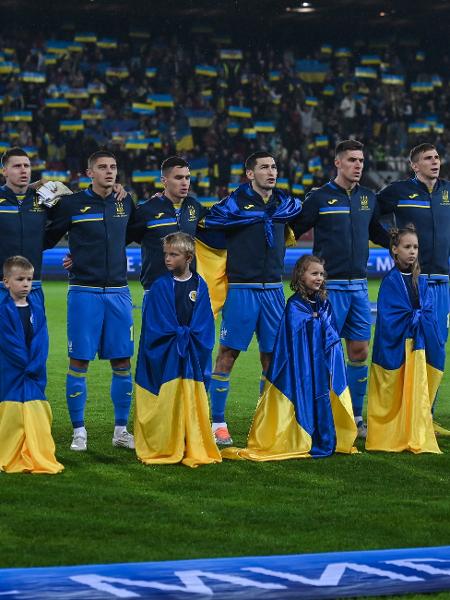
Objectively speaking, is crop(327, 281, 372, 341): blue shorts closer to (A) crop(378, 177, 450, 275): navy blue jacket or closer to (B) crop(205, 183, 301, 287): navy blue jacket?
(B) crop(205, 183, 301, 287): navy blue jacket

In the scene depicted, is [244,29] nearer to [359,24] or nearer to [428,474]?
[359,24]

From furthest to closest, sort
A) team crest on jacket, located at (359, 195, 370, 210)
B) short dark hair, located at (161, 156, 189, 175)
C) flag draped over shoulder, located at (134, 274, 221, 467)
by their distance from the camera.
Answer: team crest on jacket, located at (359, 195, 370, 210) → short dark hair, located at (161, 156, 189, 175) → flag draped over shoulder, located at (134, 274, 221, 467)

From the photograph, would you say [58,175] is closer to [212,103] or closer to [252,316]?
[212,103]

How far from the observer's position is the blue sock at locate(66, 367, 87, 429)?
27.5 ft

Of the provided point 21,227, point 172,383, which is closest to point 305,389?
point 172,383

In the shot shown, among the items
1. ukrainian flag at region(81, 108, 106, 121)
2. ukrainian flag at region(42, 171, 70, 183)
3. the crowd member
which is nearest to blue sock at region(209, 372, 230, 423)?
the crowd member

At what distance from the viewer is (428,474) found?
24.9ft

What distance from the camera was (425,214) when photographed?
9.25 meters

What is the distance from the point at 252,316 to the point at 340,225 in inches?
38.5

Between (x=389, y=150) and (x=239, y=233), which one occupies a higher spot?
(x=389, y=150)

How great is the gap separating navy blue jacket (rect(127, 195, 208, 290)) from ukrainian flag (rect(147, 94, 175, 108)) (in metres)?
23.3

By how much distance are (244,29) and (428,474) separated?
27.5m

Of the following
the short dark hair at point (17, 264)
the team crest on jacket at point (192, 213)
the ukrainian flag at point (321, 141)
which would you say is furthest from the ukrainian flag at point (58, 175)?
the short dark hair at point (17, 264)

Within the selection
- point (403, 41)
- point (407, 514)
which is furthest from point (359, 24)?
point (407, 514)
